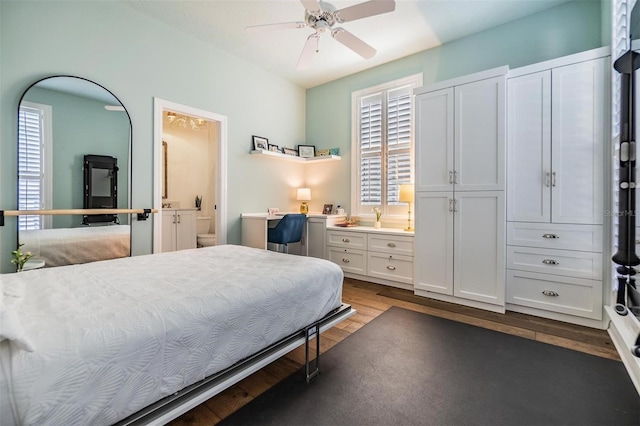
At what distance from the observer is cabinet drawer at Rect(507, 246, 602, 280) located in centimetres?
243

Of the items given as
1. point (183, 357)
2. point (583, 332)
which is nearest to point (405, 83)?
point (583, 332)

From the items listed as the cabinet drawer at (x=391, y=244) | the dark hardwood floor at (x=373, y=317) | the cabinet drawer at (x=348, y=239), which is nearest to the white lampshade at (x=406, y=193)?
the cabinet drawer at (x=391, y=244)

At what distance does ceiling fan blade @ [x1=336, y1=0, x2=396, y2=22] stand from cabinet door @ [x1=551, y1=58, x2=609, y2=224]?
1.66 m

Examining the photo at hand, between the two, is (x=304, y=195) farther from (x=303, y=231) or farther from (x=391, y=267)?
(x=391, y=267)

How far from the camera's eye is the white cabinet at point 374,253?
3500 millimetres

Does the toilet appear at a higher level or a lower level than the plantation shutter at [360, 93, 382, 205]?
lower

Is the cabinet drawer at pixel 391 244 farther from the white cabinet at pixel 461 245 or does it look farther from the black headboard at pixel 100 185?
the black headboard at pixel 100 185

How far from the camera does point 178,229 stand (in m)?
4.45

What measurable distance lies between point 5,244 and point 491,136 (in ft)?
14.0

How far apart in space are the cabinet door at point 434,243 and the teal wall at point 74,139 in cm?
316

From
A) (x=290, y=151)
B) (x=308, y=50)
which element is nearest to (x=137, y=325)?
(x=308, y=50)

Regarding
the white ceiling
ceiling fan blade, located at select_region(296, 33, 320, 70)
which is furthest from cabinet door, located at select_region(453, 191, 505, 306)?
ceiling fan blade, located at select_region(296, 33, 320, 70)

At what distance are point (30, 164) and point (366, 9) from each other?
2947mm

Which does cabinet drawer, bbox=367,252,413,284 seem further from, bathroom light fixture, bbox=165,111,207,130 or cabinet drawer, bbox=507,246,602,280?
bathroom light fixture, bbox=165,111,207,130
